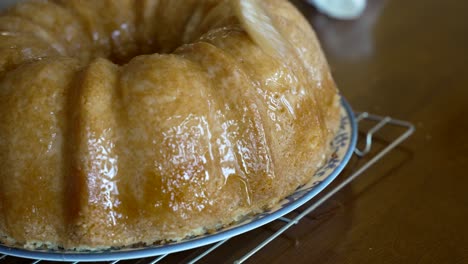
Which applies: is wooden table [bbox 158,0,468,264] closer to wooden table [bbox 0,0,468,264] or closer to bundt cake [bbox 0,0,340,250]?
wooden table [bbox 0,0,468,264]

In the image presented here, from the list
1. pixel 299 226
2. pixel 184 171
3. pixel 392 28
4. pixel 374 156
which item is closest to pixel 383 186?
pixel 374 156

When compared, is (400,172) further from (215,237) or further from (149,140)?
(149,140)

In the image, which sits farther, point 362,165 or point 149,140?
point 362,165

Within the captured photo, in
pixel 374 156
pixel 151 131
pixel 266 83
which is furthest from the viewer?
pixel 374 156

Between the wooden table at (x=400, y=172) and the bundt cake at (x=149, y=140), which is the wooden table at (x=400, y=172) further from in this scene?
the bundt cake at (x=149, y=140)

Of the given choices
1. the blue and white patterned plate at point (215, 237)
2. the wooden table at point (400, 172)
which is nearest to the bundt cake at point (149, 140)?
the blue and white patterned plate at point (215, 237)

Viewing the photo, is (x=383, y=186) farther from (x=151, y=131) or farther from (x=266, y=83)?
(x=151, y=131)

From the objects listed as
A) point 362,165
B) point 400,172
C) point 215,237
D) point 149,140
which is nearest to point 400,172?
point 400,172
